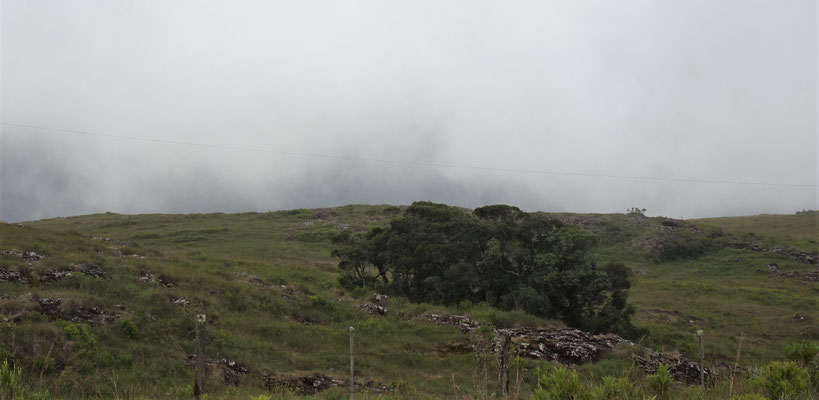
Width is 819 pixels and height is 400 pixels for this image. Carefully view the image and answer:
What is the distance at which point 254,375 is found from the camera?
13.0 meters

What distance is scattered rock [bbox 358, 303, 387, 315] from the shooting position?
70.6 feet

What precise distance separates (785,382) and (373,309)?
1809 centimetres

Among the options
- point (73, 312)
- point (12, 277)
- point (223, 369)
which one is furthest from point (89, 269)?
point (223, 369)

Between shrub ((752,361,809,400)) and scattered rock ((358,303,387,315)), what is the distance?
1734 cm

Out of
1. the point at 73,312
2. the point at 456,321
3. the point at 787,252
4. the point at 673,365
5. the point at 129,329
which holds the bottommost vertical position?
the point at 673,365

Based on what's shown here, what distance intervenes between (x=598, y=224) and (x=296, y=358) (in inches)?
2341

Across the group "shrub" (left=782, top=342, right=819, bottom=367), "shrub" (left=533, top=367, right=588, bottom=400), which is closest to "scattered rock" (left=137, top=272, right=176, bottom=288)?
"shrub" (left=533, top=367, right=588, bottom=400)

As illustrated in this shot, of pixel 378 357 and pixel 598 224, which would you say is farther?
pixel 598 224

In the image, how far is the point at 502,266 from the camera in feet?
80.3

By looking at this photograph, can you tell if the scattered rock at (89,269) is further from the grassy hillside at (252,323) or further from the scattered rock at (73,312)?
the scattered rock at (73,312)

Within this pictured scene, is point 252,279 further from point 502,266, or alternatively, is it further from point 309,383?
point 502,266

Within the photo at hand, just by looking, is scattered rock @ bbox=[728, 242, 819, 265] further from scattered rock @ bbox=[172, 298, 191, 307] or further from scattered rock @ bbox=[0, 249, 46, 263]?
scattered rock @ bbox=[0, 249, 46, 263]

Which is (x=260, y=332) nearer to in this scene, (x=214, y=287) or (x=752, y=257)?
(x=214, y=287)

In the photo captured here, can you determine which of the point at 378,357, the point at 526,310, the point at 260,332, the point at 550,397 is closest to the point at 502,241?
the point at 526,310
